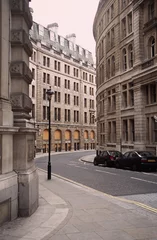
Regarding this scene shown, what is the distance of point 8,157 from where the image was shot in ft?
26.1

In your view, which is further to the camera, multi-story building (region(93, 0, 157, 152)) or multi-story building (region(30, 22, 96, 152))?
multi-story building (region(30, 22, 96, 152))

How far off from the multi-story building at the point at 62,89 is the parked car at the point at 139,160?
1391 inches

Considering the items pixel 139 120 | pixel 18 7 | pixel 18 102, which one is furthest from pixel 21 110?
pixel 139 120

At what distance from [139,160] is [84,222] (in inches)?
597

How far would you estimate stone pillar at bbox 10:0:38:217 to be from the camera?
26.9ft

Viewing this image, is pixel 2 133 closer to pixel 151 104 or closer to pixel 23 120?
pixel 23 120

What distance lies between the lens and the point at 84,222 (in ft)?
24.7

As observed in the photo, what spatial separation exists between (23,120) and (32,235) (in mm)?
3324

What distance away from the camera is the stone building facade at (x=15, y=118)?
771cm

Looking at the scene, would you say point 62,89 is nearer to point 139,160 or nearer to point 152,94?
point 152,94

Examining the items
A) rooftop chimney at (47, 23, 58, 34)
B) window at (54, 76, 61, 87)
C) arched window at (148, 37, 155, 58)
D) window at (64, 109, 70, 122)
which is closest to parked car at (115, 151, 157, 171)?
arched window at (148, 37, 155, 58)

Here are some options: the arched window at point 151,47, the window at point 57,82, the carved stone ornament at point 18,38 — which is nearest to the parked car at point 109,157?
the arched window at point 151,47

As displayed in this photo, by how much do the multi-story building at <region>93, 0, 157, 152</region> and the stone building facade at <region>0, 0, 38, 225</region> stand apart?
2030cm

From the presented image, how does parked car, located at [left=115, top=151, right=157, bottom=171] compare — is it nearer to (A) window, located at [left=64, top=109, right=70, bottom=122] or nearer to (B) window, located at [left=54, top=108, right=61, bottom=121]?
(B) window, located at [left=54, top=108, right=61, bottom=121]
